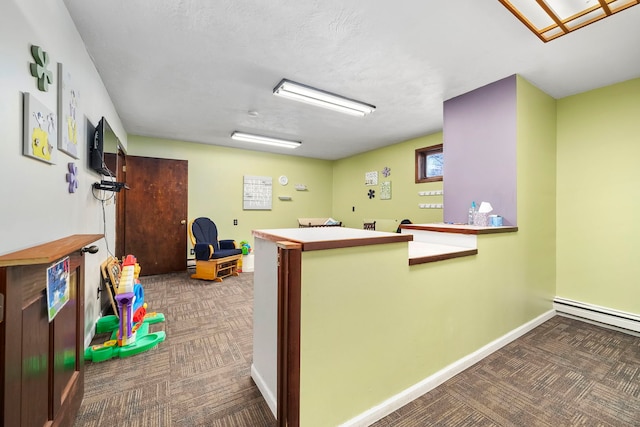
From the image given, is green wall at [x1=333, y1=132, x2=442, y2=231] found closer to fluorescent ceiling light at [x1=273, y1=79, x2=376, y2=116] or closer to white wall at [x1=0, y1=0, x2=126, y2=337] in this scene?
fluorescent ceiling light at [x1=273, y1=79, x2=376, y2=116]

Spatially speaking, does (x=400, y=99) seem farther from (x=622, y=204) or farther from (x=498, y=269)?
(x=622, y=204)

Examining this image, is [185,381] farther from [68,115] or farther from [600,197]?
[600,197]

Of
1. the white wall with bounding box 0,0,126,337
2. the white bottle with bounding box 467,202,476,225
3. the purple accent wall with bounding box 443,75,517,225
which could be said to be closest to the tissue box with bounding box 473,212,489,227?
the white bottle with bounding box 467,202,476,225

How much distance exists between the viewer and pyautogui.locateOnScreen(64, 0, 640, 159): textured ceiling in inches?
73.5

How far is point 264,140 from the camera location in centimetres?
519

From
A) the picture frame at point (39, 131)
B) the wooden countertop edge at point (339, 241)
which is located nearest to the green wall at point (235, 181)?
the picture frame at point (39, 131)

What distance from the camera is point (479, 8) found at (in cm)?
182

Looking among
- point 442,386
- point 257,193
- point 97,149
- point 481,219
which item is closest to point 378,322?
point 442,386

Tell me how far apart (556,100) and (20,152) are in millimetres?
4998

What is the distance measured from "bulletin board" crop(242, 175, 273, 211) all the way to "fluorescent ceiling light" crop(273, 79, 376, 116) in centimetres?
321

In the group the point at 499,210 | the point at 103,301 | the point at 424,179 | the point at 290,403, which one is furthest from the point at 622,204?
the point at 103,301

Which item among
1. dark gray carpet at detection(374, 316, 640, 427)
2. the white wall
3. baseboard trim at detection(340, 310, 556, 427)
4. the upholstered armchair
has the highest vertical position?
the white wall

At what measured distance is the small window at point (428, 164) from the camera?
481 cm

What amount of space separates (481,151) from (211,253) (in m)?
4.37
